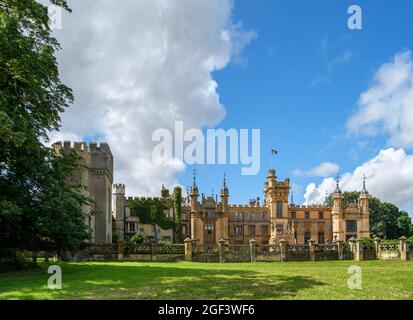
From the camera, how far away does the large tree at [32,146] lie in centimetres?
1748

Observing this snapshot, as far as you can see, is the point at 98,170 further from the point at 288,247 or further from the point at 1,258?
the point at 1,258

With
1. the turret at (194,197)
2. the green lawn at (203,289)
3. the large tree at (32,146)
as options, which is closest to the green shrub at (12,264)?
the large tree at (32,146)

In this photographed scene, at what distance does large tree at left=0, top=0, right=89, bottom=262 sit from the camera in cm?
1748

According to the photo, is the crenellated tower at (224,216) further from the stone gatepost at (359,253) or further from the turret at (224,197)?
the stone gatepost at (359,253)

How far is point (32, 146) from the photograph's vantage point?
17172 millimetres

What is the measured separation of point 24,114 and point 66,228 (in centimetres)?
480

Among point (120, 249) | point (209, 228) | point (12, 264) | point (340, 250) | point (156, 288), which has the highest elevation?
point (156, 288)

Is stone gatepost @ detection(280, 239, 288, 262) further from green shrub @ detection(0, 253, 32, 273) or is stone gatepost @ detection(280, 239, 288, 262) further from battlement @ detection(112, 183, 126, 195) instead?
battlement @ detection(112, 183, 126, 195)

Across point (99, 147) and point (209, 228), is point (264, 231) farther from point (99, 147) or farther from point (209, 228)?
point (99, 147)

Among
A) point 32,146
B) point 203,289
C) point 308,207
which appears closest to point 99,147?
point 32,146

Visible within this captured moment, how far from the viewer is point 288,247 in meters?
35.7

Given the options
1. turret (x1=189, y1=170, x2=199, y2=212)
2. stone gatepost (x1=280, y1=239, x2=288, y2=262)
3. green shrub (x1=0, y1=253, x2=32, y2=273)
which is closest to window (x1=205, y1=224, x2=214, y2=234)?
turret (x1=189, y1=170, x2=199, y2=212)

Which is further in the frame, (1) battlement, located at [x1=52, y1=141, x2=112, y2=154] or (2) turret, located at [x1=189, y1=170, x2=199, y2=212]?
(2) turret, located at [x1=189, y1=170, x2=199, y2=212]
